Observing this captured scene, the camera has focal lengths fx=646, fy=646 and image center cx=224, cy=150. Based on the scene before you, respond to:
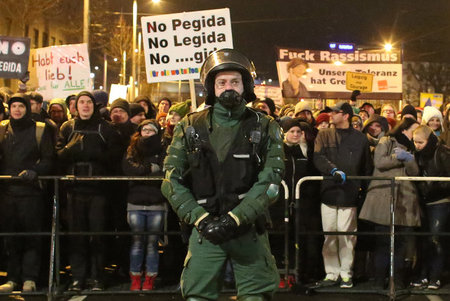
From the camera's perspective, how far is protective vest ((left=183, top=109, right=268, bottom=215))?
4078 mm

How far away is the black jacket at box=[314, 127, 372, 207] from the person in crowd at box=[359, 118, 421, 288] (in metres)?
0.16

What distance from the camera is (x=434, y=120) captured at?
8.02 meters

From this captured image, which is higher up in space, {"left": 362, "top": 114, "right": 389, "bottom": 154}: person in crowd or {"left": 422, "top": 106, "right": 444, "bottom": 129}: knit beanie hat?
{"left": 422, "top": 106, "right": 444, "bottom": 129}: knit beanie hat

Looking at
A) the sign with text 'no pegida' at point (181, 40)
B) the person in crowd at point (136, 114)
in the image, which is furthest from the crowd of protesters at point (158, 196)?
the sign with text 'no pegida' at point (181, 40)

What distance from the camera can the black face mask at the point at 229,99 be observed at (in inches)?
161

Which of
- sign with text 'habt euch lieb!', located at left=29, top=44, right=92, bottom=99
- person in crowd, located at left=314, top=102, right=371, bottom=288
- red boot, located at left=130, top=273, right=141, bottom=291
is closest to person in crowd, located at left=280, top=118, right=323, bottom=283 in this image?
person in crowd, located at left=314, top=102, right=371, bottom=288

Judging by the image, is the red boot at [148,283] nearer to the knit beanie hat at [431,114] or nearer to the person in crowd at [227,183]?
the person in crowd at [227,183]

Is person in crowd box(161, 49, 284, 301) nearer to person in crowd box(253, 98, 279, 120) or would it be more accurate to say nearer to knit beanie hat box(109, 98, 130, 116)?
knit beanie hat box(109, 98, 130, 116)

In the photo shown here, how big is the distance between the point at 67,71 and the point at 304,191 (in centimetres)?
644

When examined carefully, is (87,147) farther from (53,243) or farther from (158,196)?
(53,243)

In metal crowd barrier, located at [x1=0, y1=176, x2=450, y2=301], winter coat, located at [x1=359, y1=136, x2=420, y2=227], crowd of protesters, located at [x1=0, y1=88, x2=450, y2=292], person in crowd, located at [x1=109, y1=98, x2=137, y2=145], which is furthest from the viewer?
person in crowd, located at [x1=109, y1=98, x2=137, y2=145]

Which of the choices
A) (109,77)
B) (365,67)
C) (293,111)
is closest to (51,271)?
(293,111)

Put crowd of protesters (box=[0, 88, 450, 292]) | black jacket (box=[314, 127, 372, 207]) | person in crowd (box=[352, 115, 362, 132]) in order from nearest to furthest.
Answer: crowd of protesters (box=[0, 88, 450, 292]) → black jacket (box=[314, 127, 372, 207]) → person in crowd (box=[352, 115, 362, 132])

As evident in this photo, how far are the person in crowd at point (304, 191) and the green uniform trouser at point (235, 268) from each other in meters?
3.24
